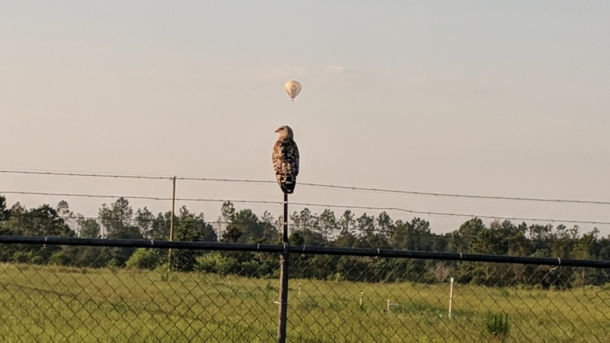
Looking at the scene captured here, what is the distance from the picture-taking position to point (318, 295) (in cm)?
1727

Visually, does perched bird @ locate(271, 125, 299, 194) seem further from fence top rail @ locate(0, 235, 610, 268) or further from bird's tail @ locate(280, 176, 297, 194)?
fence top rail @ locate(0, 235, 610, 268)

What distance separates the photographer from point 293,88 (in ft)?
31.8

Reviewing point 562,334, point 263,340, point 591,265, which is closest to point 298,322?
point 263,340

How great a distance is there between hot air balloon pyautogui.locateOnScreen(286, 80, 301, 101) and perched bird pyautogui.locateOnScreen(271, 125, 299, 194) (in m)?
1.79

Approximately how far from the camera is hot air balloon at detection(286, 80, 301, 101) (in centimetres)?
958

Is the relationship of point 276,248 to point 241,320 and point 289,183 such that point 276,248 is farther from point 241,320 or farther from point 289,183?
point 241,320

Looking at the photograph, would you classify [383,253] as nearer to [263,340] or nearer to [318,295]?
[263,340]

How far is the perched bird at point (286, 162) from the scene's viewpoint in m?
7.34

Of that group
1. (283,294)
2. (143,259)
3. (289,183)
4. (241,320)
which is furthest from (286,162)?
(143,259)

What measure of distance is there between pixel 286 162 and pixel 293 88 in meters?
2.39

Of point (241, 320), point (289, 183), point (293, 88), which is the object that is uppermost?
point (293, 88)

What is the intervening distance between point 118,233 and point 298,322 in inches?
124

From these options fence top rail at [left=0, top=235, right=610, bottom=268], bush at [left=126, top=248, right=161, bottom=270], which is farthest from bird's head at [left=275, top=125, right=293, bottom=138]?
bush at [left=126, top=248, right=161, bottom=270]

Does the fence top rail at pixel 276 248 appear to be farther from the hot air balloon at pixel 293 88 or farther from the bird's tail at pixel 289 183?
the hot air balloon at pixel 293 88
